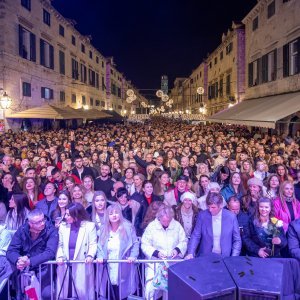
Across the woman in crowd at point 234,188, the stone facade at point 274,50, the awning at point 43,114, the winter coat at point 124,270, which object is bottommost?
the winter coat at point 124,270

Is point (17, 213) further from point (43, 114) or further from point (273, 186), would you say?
point (43, 114)

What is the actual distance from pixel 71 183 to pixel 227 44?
103 ft

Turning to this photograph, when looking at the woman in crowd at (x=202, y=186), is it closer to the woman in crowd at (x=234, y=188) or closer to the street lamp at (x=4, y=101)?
the woman in crowd at (x=234, y=188)

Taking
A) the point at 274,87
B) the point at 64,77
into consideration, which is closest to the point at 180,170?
the point at 274,87

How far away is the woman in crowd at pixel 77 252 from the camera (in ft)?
15.3

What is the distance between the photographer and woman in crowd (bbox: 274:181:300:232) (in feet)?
18.4

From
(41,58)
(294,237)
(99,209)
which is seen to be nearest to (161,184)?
(99,209)

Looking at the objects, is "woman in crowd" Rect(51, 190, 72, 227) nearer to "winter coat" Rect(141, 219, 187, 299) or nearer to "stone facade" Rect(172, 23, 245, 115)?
"winter coat" Rect(141, 219, 187, 299)

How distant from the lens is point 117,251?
16.0ft

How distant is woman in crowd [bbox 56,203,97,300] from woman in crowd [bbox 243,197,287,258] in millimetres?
2095

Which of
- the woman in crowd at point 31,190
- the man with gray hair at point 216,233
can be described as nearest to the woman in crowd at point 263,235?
the man with gray hair at point 216,233

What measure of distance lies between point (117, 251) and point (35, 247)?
1.06m

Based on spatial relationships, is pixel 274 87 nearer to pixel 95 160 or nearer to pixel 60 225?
pixel 95 160

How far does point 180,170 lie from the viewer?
9336 millimetres
